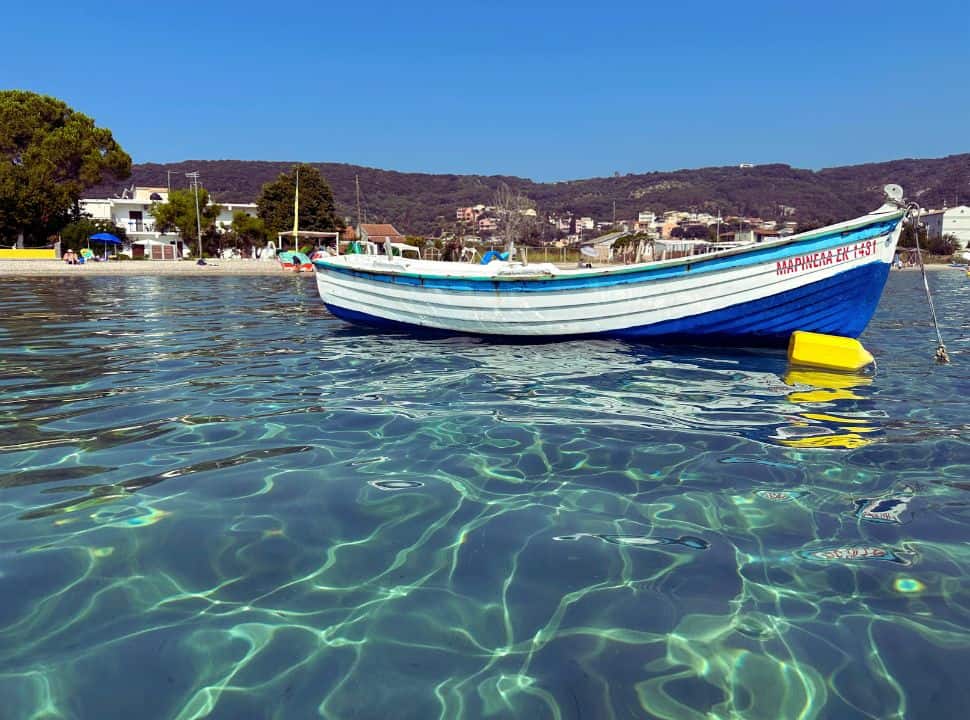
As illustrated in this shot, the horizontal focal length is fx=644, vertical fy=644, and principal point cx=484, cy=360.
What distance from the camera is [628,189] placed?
539 ft

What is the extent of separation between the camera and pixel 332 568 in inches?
111

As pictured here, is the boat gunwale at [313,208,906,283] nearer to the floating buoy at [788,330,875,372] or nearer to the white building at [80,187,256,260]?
the floating buoy at [788,330,875,372]

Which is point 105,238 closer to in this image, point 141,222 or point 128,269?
point 128,269

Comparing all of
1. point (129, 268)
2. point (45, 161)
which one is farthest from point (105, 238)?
point (129, 268)

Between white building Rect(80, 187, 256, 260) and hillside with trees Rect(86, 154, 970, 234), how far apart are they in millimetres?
53973

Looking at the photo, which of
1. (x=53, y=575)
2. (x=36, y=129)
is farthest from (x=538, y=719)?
(x=36, y=129)

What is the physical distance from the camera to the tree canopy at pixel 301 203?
58.8 meters

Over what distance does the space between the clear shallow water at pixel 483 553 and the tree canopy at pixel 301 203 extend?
55754 millimetres

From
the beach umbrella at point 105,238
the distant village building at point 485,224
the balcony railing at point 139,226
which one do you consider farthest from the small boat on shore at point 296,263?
the distant village building at point 485,224

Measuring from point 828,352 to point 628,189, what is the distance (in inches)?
6522

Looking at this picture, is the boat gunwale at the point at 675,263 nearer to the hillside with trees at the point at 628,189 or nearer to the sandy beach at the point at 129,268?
the sandy beach at the point at 129,268

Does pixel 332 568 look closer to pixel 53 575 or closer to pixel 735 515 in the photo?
pixel 53 575

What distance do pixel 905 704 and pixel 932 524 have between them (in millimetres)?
1584

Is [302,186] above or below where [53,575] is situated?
above
